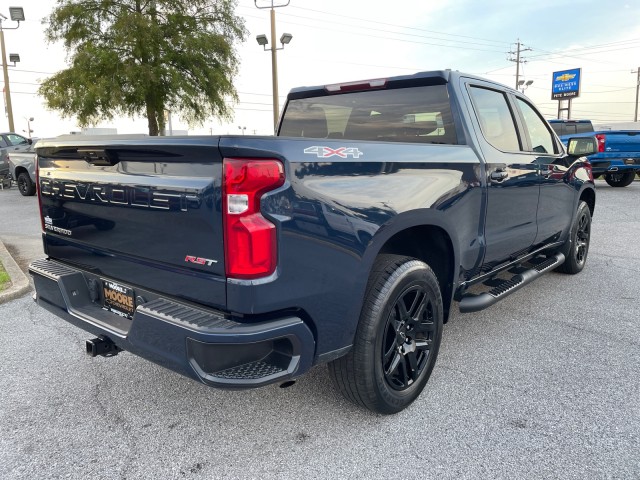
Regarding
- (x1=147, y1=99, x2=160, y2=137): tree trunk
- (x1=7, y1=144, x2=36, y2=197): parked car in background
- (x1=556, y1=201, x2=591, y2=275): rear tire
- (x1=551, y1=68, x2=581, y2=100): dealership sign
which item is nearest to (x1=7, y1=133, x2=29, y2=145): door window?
(x1=7, y1=144, x2=36, y2=197): parked car in background

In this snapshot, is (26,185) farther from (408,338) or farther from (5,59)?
(408,338)

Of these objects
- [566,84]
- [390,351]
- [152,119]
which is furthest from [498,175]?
[566,84]

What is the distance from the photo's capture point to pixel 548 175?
4.29 m

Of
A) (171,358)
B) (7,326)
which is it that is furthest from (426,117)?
(7,326)

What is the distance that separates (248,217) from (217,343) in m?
0.51

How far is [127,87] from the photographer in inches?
786

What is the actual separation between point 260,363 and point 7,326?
3.07m

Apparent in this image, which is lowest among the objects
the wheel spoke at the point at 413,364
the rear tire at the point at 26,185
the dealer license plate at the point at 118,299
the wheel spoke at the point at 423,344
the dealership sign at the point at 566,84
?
the rear tire at the point at 26,185

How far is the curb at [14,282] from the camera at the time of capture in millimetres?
4763

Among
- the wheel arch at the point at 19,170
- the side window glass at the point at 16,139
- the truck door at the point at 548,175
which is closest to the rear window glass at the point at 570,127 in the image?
the truck door at the point at 548,175

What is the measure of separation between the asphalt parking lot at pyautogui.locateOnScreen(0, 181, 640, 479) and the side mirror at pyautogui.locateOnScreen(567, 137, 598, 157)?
5.65 feet

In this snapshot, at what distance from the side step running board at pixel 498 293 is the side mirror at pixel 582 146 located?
117 centimetres

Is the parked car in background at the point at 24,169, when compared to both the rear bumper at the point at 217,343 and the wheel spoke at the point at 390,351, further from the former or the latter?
the wheel spoke at the point at 390,351

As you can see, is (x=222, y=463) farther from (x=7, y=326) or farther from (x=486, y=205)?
(x=7, y=326)
